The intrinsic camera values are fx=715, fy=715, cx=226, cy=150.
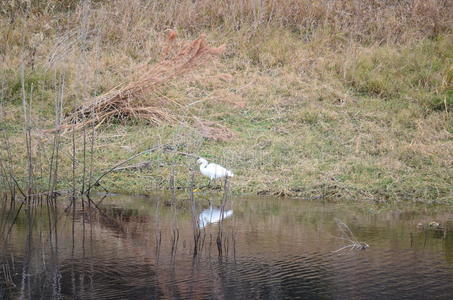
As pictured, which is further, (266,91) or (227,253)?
(266,91)

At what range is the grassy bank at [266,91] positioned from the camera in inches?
321

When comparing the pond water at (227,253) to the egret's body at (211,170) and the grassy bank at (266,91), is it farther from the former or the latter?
the grassy bank at (266,91)

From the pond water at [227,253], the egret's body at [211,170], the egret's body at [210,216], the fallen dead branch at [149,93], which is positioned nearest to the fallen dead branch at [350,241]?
the pond water at [227,253]

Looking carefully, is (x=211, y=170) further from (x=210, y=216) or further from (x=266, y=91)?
(x=266, y=91)

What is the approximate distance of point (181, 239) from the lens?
19.3 feet

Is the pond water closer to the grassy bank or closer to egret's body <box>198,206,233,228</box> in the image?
egret's body <box>198,206,233,228</box>

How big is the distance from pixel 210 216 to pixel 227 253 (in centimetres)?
103

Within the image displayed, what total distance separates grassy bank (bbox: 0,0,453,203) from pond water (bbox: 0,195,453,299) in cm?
71

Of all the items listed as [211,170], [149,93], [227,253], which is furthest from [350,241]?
[149,93]

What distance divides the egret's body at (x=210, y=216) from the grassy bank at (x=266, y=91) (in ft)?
2.22

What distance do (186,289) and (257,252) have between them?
3.40ft

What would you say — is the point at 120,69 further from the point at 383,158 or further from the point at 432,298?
the point at 432,298

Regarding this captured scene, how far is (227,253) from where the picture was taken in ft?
18.3

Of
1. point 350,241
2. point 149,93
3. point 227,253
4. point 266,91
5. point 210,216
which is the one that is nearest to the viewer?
point 227,253
